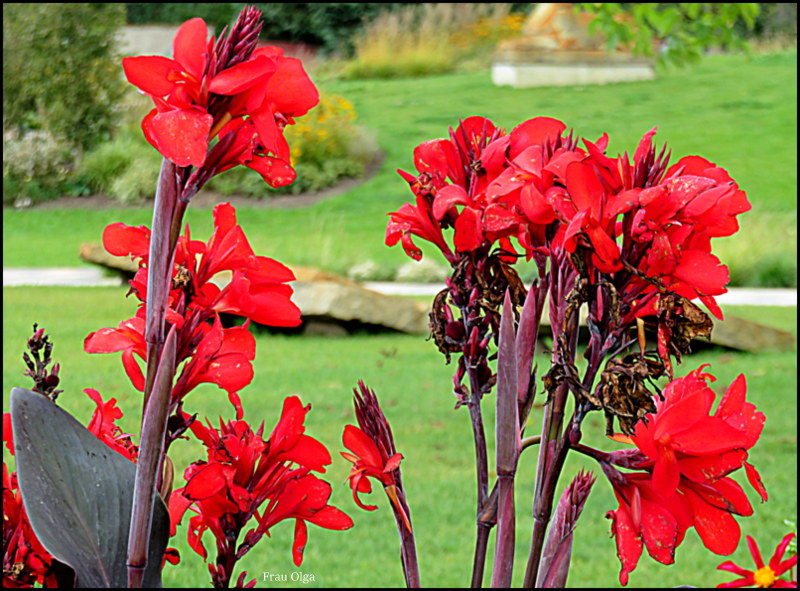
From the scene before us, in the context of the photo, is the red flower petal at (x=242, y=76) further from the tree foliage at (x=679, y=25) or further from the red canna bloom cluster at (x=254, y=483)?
the tree foliage at (x=679, y=25)

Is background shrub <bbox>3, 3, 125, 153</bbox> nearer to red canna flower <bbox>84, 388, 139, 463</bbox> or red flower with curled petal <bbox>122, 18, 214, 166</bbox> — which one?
red canna flower <bbox>84, 388, 139, 463</bbox>

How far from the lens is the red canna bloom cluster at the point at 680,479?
1.37ft

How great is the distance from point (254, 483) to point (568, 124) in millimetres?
11736

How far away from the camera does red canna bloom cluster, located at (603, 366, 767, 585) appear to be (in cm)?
42

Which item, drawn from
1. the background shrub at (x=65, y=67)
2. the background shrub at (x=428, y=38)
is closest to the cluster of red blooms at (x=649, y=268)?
the background shrub at (x=65, y=67)

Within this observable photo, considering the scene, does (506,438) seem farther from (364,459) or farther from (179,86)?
(179,86)

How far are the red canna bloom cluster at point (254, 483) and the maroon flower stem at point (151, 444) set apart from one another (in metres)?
0.08

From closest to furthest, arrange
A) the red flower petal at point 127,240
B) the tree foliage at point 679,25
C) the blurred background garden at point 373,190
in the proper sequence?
the red flower petal at point 127,240
the blurred background garden at point 373,190
the tree foliage at point 679,25

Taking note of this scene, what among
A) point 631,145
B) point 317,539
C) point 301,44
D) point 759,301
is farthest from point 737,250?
point 301,44

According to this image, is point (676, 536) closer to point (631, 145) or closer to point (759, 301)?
point (759, 301)

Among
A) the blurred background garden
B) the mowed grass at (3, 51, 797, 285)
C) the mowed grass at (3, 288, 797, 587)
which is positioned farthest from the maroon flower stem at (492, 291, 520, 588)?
the mowed grass at (3, 51, 797, 285)

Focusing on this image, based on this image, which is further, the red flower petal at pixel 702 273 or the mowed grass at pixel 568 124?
the mowed grass at pixel 568 124

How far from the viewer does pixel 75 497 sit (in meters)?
0.38

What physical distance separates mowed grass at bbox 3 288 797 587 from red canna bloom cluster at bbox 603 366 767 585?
1912 millimetres
